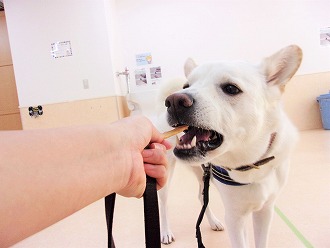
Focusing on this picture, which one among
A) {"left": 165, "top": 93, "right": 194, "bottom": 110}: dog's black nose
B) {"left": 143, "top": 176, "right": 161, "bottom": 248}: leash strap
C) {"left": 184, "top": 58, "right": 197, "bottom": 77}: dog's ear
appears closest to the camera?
{"left": 143, "top": 176, "right": 161, "bottom": 248}: leash strap

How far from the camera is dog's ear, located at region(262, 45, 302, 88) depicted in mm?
779

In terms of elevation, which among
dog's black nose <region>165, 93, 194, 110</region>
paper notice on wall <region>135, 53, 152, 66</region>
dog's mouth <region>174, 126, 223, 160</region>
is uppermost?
paper notice on wall <region>135, 53, 152, 66</region>

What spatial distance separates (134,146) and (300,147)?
266cm

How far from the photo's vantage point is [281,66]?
801mm

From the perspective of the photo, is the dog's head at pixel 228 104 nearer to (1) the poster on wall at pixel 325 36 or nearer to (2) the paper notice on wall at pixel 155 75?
(2) the paper notice on wall at pixel 155 75

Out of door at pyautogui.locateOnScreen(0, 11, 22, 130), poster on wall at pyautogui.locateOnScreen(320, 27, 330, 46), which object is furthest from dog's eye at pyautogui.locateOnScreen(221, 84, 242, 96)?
door at pyautogui.locateOnScreen(0, 11, 22, 130)

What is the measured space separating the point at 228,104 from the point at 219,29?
3275 millimetres

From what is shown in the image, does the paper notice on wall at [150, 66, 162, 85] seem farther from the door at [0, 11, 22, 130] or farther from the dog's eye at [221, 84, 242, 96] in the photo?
the dog's eye at [221, 84, 242, 96]

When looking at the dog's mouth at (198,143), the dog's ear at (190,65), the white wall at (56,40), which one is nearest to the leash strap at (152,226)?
the dog's mouth at (198,143)

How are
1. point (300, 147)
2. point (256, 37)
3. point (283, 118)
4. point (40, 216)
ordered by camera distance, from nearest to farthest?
point (40, 216), point (283, 118), point (300, 147), point (256, 37)

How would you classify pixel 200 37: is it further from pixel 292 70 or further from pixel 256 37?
pixel 292 70

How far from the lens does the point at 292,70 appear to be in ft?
2.56

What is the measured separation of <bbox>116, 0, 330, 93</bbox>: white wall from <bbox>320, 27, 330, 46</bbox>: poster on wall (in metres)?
0.05

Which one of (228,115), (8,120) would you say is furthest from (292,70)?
(8,120)
